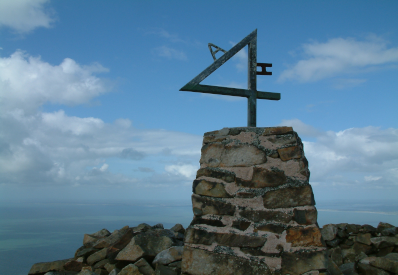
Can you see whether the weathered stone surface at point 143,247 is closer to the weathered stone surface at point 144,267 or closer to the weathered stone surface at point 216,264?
the weathered stone surface at point 144,267

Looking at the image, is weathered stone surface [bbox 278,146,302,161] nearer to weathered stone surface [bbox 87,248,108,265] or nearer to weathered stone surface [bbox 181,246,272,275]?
weathered stone surface [bbox 181,246,272,275]

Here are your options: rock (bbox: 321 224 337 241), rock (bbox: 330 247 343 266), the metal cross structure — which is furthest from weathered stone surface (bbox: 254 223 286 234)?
rock (bbox: 321 224 337 241)

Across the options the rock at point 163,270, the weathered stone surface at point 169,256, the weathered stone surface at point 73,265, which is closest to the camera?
the rock at point 163,270

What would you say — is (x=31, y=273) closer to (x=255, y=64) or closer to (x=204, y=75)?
(x=204, y=75)

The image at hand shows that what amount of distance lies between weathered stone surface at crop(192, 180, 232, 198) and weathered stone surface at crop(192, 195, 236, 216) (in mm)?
49

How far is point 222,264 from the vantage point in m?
2.88

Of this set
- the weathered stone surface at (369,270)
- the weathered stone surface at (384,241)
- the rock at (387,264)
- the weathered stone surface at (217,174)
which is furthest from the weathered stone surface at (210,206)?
the weathered stone surface at (384,241)

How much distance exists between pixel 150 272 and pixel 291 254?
68.2 inches

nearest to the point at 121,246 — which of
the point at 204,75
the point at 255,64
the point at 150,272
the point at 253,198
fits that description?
the point at 150,272

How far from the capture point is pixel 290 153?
9.88ft

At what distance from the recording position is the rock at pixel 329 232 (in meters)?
6.20

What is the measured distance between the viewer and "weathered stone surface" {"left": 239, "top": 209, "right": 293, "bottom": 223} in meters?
2.87

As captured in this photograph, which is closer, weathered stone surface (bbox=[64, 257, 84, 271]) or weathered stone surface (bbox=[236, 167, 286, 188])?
weathered stone surface (bbox=[236, 167, 286, 188])

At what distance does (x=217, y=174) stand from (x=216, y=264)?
33.4 inches
